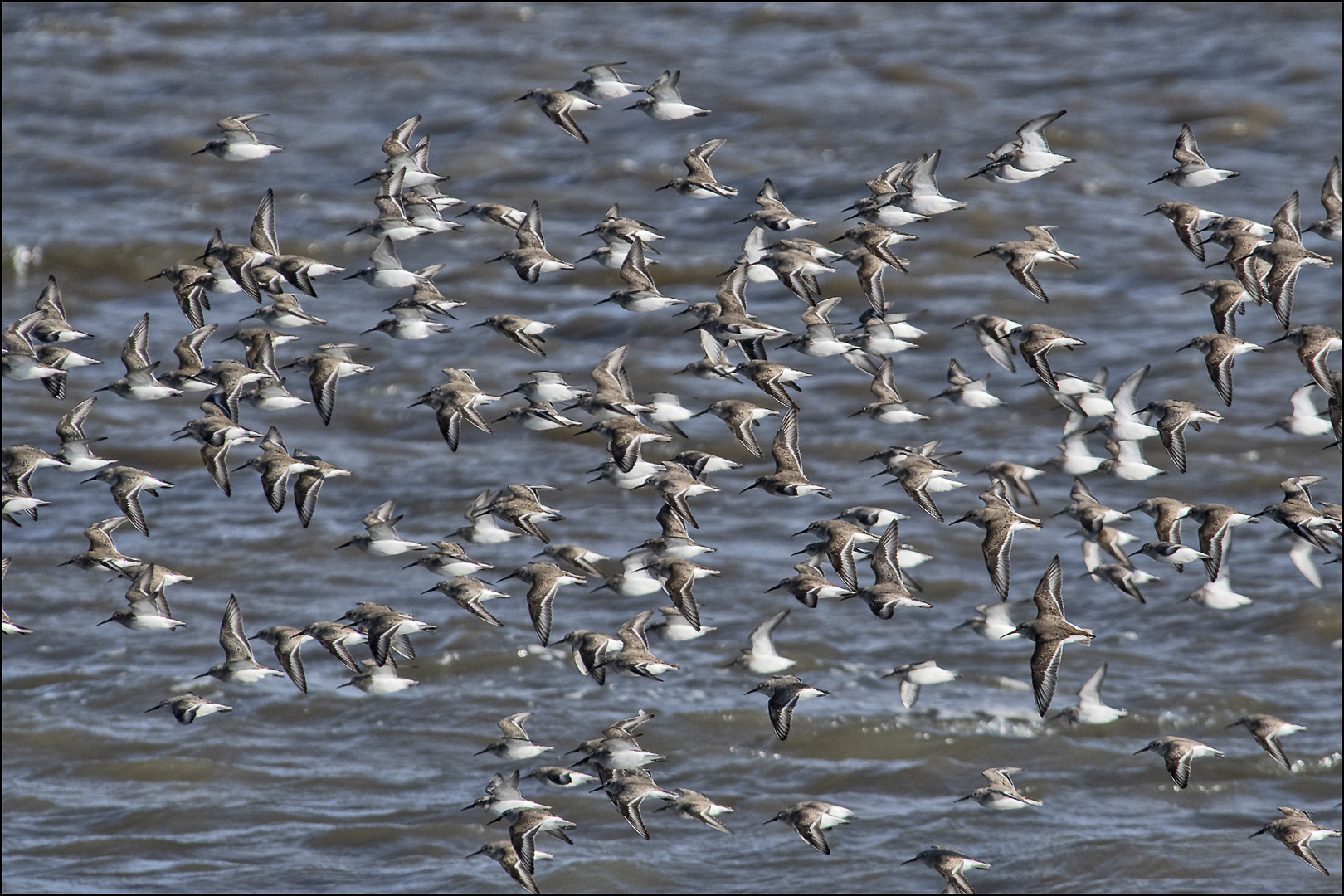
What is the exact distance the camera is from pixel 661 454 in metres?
22.0

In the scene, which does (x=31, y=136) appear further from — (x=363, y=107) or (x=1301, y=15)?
(x=1301, y=15)

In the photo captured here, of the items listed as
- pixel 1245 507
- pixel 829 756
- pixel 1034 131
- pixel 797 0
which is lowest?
→ pixel 829 756

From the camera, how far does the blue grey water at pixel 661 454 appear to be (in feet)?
53.2

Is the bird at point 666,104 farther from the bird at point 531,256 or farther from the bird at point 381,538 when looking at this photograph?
the bird at point 381,538

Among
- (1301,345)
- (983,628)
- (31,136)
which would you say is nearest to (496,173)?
(31,136)

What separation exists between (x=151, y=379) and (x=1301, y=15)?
28.7 m

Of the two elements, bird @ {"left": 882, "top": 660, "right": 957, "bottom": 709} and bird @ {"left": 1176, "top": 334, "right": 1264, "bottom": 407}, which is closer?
bird @ {"left": 1176, "top": 334, "right": 1264, "bottom": 407}

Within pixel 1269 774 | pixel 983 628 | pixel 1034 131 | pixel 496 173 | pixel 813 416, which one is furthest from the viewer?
pixel 496 173

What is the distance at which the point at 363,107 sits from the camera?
105 feet

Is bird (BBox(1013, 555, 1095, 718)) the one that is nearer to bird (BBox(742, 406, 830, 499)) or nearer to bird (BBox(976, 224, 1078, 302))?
bird (BBox(742, 406, 830, 499))

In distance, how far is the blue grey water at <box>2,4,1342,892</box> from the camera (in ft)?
53.2

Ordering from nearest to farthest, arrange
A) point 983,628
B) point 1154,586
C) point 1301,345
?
point 1301,345
point 983,628
point 1154,586

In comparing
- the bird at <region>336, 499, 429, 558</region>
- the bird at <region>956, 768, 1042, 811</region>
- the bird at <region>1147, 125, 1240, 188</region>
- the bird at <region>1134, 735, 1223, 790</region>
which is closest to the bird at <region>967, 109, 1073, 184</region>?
the bird at <region>1147, 125, 1240, 188</region>

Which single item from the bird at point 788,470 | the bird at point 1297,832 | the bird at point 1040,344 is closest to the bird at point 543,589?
the bird at point 788,470
